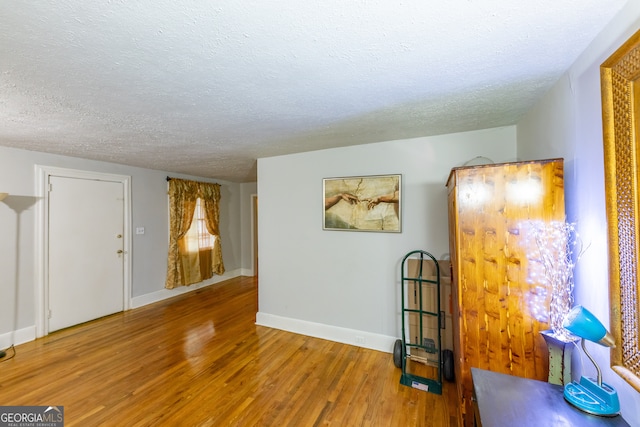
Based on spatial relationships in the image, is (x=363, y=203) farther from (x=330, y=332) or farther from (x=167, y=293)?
(x=167, y=293)

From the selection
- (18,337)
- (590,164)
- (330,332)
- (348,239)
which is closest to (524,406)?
(590,164)

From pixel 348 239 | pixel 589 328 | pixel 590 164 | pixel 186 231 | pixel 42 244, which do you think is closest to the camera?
pixel 589 328

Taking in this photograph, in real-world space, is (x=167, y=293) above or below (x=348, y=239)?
below

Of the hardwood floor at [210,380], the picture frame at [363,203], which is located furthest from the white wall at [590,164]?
the picture frame at [363,203]

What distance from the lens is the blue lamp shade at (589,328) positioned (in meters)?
0.91

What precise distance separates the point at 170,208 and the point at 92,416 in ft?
10.7

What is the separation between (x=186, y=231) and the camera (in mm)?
4738

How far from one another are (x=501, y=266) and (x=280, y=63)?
1596 millimetres

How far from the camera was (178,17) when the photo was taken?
38.1 inches

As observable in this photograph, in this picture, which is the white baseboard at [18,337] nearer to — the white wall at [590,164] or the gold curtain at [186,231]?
the gold curtain at [186,231]

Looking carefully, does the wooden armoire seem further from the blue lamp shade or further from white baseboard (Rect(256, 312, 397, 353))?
white baseboard (Rect(256, 312, 397, 353))

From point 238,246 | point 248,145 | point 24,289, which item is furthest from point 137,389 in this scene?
point 238,246

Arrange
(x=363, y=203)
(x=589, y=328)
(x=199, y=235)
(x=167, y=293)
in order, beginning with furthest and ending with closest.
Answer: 1. (x=199, y=235)
2. (x=167, y=293)
3. (x=363, y=203)
4. (x=589, y=328)

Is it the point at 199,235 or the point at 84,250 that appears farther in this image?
the point at 199,235
